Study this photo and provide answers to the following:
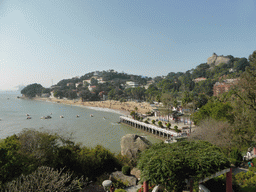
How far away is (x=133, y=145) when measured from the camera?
19.0 m

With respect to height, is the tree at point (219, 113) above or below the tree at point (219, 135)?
above

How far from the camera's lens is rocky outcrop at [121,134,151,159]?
59.0 ft

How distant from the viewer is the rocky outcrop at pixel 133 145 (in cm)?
1798

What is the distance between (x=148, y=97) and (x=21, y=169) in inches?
3511

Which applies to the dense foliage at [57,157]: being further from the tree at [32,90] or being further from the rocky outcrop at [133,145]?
the tree at [32,90]

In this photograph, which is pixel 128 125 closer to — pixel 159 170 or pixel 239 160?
pixel 239 160

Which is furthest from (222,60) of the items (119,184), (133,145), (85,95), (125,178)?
(119,184)

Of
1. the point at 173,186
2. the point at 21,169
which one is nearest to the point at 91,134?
the point at 21,169

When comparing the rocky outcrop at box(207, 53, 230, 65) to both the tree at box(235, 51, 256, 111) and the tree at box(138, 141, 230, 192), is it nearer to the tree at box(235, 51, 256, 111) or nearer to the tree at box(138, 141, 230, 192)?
the tree at box(235, 51, 256, 111)

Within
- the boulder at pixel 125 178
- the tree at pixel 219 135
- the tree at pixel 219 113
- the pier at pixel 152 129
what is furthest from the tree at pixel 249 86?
the pier at pixel 152 129

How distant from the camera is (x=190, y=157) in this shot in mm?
7773

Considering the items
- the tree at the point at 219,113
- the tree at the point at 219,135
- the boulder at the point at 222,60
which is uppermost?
the boulder at the point at 222,60

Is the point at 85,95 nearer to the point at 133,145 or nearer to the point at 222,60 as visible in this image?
the point at 133,145

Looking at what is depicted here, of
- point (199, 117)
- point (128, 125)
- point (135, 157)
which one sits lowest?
point (128, 125)
